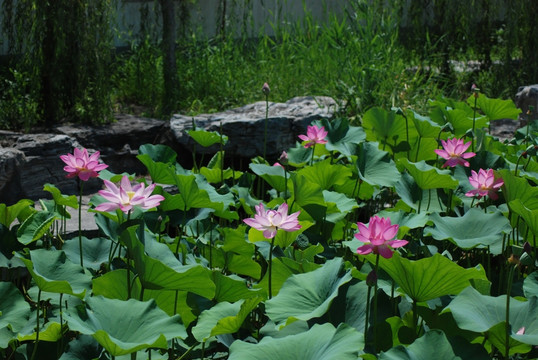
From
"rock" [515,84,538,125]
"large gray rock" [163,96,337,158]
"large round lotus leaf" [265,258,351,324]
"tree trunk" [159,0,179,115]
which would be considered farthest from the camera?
"tree trunk" [159,0,179,115]

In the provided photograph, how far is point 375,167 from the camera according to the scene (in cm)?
217

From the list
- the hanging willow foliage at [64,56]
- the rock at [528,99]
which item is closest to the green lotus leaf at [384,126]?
the rock at [528,99]

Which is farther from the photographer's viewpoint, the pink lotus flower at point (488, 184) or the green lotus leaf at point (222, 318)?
the pink lotus flower at point (488, 184)

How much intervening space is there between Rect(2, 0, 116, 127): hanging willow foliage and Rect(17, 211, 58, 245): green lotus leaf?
9.50 ft

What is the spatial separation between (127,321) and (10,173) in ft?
7.90

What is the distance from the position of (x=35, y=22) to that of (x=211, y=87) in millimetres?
1470

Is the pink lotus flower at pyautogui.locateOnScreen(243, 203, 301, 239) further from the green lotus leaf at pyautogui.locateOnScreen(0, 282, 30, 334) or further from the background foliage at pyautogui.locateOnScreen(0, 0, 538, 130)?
the background foliage at pyautogui.locateOnScreen(0, 0, 538, 130)

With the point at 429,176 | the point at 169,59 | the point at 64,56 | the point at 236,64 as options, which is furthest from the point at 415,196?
the point at 236,64

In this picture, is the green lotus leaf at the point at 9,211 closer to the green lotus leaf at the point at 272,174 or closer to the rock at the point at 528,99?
the green lotus leaf at the point at 272,174

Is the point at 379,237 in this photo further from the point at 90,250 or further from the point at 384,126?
the point at 384,126

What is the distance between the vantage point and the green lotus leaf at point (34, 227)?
1.72 meters

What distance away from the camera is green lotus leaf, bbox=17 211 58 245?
1721 mm

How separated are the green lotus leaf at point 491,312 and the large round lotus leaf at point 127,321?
0.48 metres

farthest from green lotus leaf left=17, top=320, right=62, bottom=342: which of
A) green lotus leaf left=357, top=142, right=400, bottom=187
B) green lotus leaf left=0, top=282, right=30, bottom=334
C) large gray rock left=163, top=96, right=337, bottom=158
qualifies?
large gray rock left=163, top=96, right=337, bottom=158
